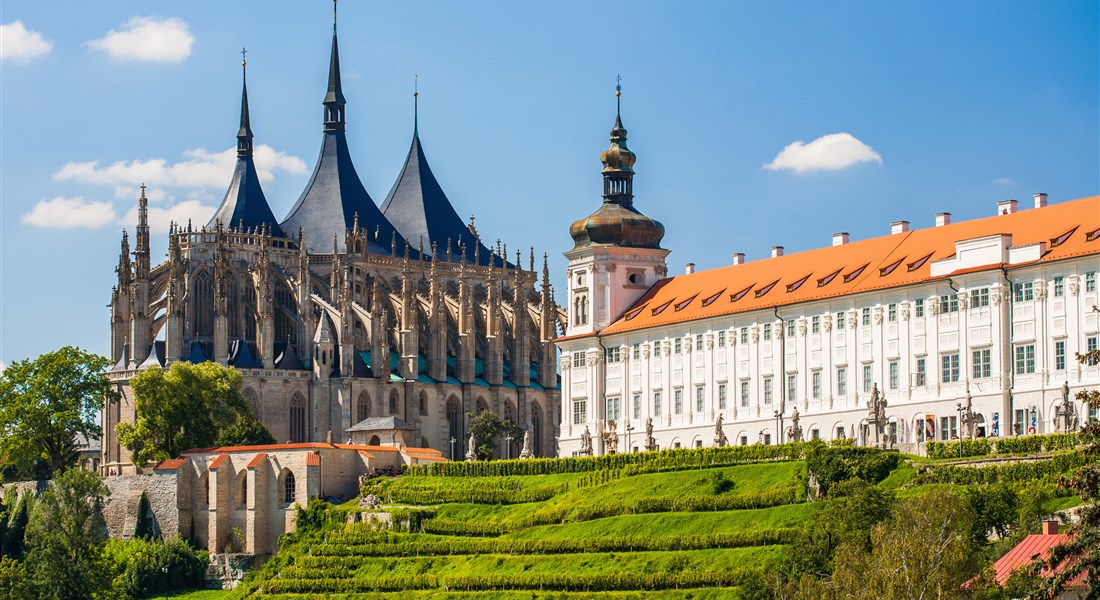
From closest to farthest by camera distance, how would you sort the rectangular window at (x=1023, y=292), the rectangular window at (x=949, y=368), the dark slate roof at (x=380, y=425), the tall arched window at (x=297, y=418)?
→ the rectangular window at (x=1023, y=292)
the rectangular window at (x=949, y=368)
the dark slate roof at (x=380, y=425)
the tall arched window at (x=297, y=418)

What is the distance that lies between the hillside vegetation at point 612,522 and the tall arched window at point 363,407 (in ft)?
85.3

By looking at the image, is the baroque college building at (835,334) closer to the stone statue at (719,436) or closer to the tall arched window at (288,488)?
the stone statue at (719,436)

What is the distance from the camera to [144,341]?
120500mm

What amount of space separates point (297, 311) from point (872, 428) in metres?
53.0

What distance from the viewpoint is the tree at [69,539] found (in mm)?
92375

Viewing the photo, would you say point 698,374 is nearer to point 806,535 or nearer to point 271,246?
point 806,535

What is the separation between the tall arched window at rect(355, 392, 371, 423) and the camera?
123 meters

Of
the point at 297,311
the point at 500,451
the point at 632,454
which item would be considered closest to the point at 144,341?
the point at 297,311

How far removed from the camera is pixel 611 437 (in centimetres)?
9600

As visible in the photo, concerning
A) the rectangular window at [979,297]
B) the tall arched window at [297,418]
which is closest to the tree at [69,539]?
the tall arched window at [297,418]

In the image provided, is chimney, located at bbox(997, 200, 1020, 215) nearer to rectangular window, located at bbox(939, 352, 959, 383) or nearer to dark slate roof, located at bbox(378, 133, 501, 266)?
rectangular window, located at bbox(939, 352, 959, 383)

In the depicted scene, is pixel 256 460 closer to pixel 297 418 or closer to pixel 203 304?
pixel 297 418

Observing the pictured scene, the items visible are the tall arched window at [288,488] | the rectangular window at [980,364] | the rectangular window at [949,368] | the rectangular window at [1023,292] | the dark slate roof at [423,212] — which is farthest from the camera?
the dark slate roof at [423,212]

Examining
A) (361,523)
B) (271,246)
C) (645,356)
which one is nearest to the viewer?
(361,523)
